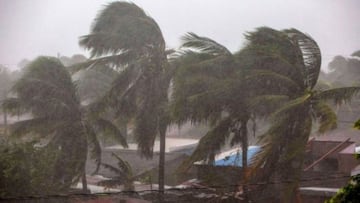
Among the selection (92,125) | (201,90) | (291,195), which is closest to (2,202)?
(92,125)

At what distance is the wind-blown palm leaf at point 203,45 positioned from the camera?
5.04 meters

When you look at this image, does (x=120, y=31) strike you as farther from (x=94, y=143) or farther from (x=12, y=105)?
(x=12, y=105)

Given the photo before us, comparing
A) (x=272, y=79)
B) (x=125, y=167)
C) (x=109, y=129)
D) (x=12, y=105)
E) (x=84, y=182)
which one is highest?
(x=272, y=79)

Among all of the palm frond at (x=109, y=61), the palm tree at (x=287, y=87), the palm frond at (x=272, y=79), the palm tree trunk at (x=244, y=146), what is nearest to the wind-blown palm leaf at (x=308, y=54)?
the palm tree at (x=287, y=87)

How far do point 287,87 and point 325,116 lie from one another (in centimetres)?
64

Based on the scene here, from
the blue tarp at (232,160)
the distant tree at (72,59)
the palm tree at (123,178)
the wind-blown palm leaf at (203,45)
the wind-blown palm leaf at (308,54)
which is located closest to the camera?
the wind-blown palm leaf at (308,54)

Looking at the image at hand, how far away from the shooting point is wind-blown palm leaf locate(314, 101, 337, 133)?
4.32m

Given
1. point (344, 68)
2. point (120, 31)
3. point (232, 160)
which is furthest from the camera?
point (344, 68)

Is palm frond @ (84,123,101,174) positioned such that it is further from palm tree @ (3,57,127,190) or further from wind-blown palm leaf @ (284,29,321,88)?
wind-blown palm leaf @ (284,29,321,88)

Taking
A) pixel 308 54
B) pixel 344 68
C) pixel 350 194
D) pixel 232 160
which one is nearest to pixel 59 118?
pixel 232 160

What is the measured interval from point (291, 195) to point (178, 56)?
83.8 inches

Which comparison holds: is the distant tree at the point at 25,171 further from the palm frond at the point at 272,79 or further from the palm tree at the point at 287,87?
the palm frond at the point at 272,79

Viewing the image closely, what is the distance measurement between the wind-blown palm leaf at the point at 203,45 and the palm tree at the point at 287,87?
0.32 m

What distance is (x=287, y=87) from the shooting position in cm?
495
